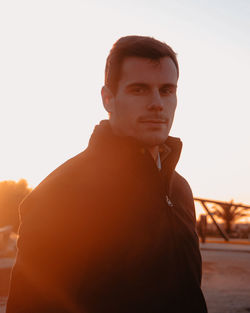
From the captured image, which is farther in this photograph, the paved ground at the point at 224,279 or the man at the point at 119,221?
the paved ground at the point at 224,279

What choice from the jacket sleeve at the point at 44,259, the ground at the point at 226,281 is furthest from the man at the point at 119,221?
the ground at the point at 226,281

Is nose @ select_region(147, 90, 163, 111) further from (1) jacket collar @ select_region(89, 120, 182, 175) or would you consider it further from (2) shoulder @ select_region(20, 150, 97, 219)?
(2) shoulder @ select_region(20, 150, 97, 219)

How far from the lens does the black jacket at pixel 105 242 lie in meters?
1.62

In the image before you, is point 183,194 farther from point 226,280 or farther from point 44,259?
point 226,280

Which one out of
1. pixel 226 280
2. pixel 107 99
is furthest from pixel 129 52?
Result: pixel 226 280

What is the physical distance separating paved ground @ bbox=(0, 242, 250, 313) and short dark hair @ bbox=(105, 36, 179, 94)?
4005 millimetres

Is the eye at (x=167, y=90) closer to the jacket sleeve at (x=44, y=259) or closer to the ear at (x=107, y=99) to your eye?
the ear at (x=107, y=99)

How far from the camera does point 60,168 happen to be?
178cm

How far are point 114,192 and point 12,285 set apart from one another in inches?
22.0

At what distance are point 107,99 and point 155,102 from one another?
278 millimetres

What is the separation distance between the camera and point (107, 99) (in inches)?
79.0

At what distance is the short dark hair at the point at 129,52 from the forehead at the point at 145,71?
23 mm

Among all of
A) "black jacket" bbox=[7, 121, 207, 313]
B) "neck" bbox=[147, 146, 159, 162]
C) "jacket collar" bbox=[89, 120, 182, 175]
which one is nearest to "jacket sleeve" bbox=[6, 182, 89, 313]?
"black jacket" bbox=[7, 121, 207, 313]

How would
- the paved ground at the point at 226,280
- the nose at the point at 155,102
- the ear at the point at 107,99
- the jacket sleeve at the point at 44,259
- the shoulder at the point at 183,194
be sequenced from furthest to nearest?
the paved ground at the point at 226,280, the shoulder at the point at 183,194, the ear at the point at 107,99, the nose at the point at 155,102, the jacket sleeve at the point at 44,259
